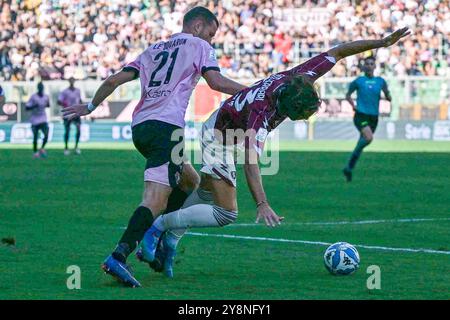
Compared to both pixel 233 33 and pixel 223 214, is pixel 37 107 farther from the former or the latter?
pixel 223 214

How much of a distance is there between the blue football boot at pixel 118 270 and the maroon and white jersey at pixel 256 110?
1.35 meters

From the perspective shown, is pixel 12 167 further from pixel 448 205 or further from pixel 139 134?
pixel 139 134

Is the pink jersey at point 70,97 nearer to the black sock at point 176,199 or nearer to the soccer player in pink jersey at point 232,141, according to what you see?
the black sock at point 176,199

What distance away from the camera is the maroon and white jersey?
8633 mm

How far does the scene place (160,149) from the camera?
29.4ft

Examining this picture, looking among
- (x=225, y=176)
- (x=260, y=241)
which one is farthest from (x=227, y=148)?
(x=260, y=241)

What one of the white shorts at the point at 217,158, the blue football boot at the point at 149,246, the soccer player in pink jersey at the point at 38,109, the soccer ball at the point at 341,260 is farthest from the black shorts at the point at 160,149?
the soccer player in pink jersey at the point at 38,109

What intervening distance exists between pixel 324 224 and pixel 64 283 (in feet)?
18.3

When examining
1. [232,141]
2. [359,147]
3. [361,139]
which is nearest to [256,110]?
[232,141]

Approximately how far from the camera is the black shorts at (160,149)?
29.1 feet

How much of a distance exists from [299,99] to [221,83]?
0.70 meters

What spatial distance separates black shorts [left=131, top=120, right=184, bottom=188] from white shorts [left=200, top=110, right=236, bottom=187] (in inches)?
8.5

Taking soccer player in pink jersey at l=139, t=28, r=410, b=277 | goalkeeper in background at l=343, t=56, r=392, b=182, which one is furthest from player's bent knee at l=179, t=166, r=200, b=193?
goalkeeper in background at l=343, t=56, r=392, b=182

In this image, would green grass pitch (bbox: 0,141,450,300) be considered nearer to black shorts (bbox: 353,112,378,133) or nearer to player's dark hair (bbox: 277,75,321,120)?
black shorts (bbox: 353,112,378,133)
